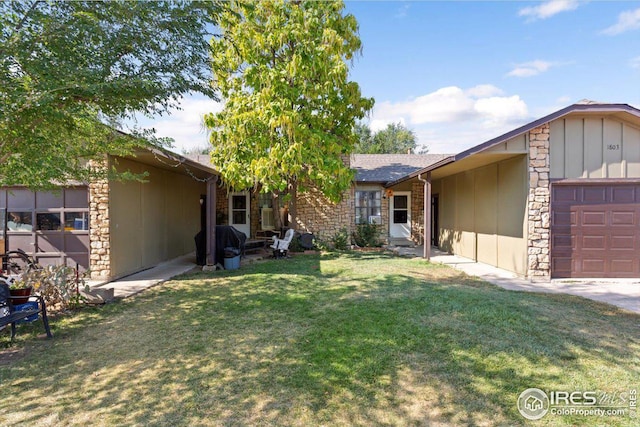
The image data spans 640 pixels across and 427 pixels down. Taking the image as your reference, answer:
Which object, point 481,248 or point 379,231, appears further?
point 379,231

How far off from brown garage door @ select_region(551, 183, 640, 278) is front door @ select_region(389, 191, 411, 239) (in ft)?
24.5

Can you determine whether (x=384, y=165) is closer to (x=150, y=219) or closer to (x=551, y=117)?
(x=551, y=117)

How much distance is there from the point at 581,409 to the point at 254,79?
10360 mm

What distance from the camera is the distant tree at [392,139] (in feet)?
121

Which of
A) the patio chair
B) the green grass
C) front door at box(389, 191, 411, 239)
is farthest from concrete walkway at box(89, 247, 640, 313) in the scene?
front door at box(389, 191, 411, 239)

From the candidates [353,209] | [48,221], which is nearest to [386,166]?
A: [353,209]

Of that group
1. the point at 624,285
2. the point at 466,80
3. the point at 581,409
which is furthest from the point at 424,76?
the point at 581,409

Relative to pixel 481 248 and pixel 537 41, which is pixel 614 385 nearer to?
pixel 481 248

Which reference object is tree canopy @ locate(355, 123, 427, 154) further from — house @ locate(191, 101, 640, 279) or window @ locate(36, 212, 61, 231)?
window @ locate(36, 212, 61, 231)

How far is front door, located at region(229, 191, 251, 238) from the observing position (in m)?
14.6

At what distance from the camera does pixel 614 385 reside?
3.08 metres

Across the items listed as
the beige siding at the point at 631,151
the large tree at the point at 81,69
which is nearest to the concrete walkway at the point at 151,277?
the large tree at the point at 81,69

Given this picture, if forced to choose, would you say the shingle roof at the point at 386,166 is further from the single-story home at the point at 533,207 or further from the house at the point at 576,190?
the house at the point at 576,190

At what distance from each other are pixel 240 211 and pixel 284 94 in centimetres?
590
